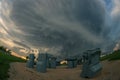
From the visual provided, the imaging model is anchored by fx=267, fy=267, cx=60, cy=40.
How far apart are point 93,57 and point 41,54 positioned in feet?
26.8

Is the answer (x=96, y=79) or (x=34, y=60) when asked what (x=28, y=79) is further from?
(x=34, y=60)

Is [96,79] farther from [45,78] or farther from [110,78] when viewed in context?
[45,78]

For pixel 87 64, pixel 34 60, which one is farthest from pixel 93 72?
pixel 34 60

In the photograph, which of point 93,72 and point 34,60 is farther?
point 34,60

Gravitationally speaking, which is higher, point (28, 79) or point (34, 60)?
point (34, 60)

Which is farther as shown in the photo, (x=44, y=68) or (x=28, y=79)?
(x=44, y=68)

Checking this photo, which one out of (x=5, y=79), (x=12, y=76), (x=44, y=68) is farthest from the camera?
(x=44, y=68)

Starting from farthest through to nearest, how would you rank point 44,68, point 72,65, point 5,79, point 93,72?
point 72,65, point 44,68, point 93,72, point 5,79

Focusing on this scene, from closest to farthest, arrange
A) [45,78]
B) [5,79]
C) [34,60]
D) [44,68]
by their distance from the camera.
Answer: [5,79], [45,78], [44,68], [34,60]

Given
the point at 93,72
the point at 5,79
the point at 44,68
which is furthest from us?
the point at 44,68

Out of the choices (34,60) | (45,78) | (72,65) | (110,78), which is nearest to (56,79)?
(45,78)

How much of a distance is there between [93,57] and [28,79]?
1024cm

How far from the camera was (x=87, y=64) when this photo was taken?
34.3 metres

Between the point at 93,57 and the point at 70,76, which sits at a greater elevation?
the point at 93,57
